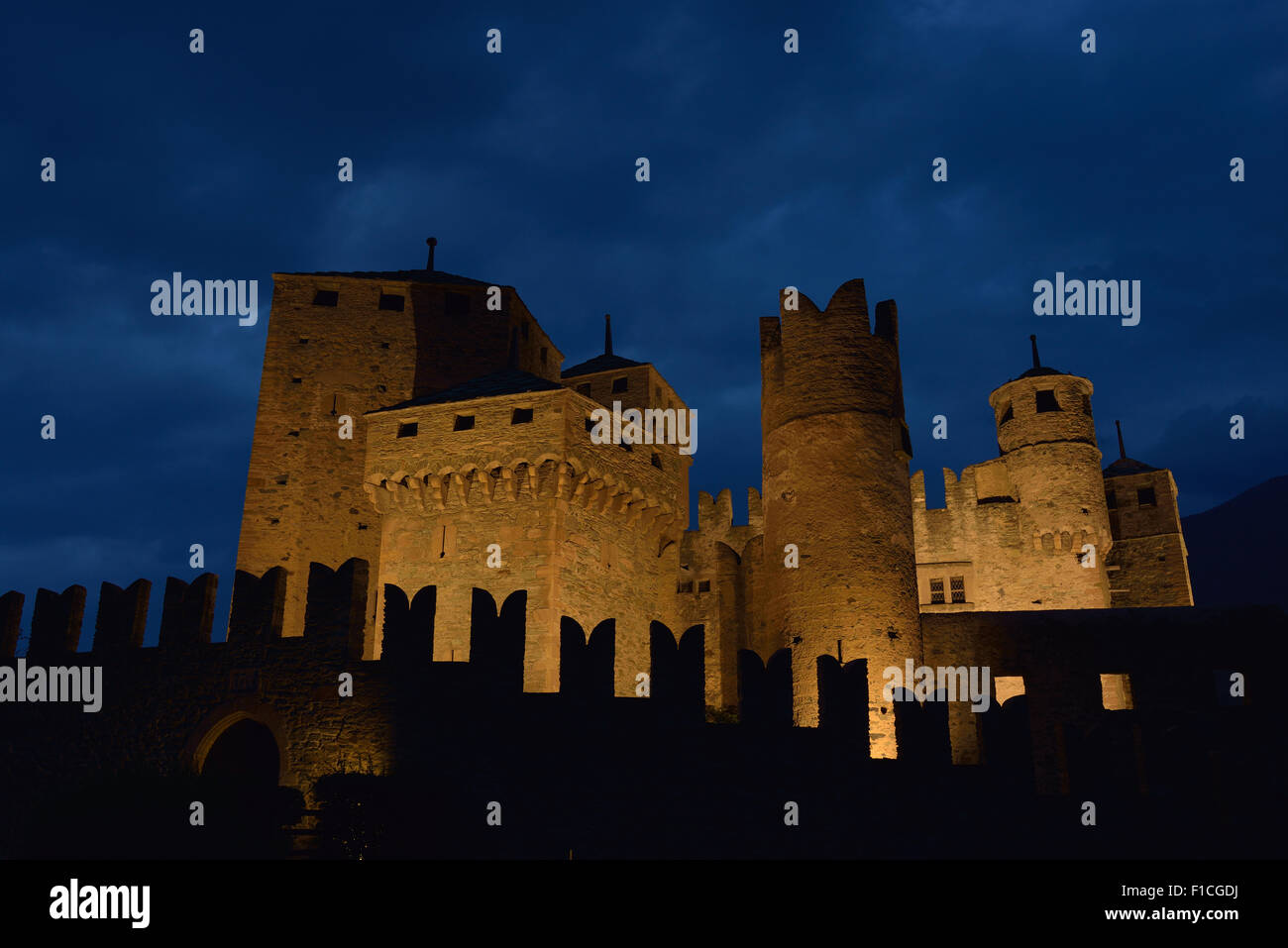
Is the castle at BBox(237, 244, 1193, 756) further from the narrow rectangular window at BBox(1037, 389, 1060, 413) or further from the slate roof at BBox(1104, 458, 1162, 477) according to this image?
the slate roof at BBox(1104, 458, 1162, 477)

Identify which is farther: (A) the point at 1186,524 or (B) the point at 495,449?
(A) the point at 1186,524

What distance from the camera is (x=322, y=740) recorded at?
1320 centimetres

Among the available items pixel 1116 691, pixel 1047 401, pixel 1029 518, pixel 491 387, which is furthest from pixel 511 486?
pixel 1047 401

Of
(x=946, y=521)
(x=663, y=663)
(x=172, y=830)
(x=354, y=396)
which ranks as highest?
(x=354, y=396)

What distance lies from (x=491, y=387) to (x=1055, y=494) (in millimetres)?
19212

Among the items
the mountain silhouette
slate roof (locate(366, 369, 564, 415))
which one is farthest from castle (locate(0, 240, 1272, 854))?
the mountain silhouette

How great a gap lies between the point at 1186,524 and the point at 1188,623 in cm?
8053

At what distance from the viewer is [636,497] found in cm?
2623

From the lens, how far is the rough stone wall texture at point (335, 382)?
2683cm

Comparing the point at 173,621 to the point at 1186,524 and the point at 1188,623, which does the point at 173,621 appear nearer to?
the point at 1188,623

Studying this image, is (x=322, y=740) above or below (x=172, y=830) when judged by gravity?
above

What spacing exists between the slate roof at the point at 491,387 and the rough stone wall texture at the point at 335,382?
284 centimetres
